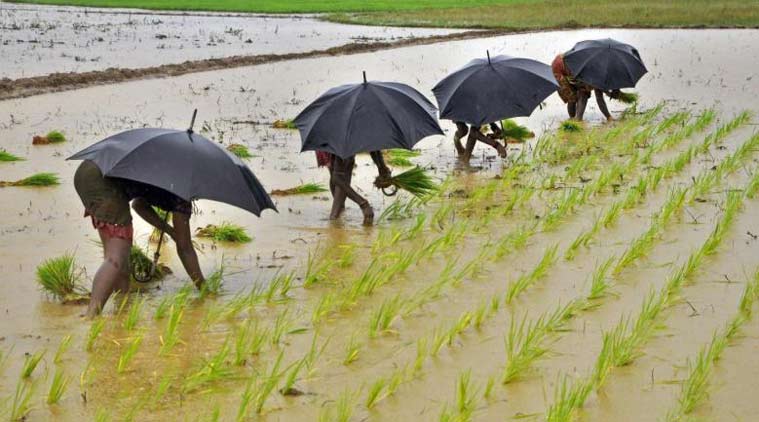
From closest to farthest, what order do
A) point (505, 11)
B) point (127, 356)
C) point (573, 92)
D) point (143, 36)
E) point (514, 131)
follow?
point (127, 356) → point (514, 131) → point (573, 92) → point (143, 36) → point (505, 11)

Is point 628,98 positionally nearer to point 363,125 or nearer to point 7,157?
point 363,125

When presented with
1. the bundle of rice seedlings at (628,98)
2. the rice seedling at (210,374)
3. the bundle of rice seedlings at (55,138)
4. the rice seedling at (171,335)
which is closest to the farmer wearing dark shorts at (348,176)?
the rice seedling at (171,335)

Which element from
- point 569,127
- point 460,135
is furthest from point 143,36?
point 460,135

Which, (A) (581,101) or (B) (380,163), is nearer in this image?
(B) (380,163)

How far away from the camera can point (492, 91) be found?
31.4 ft

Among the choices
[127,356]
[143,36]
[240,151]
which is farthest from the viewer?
[143,36]

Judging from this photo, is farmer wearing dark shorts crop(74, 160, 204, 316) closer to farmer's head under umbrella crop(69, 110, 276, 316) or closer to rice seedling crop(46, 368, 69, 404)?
farmer's head under umbrella crop(69, 110, 276, 316)

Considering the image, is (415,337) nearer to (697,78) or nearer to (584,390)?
(584,390)

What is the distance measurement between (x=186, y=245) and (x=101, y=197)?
519 mm

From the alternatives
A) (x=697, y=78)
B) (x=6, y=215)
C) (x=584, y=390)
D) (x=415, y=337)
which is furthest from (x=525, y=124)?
(x=584, y=390)

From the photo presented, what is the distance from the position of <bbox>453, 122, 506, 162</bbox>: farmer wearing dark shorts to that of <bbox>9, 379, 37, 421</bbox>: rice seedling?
605 cm

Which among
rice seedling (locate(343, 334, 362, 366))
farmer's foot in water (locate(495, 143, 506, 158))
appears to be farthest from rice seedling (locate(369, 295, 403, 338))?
farmer's foot in water (locate(495, 143, 506, 158))

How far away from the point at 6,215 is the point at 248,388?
4.05 m

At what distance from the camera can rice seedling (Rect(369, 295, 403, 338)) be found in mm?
5297
